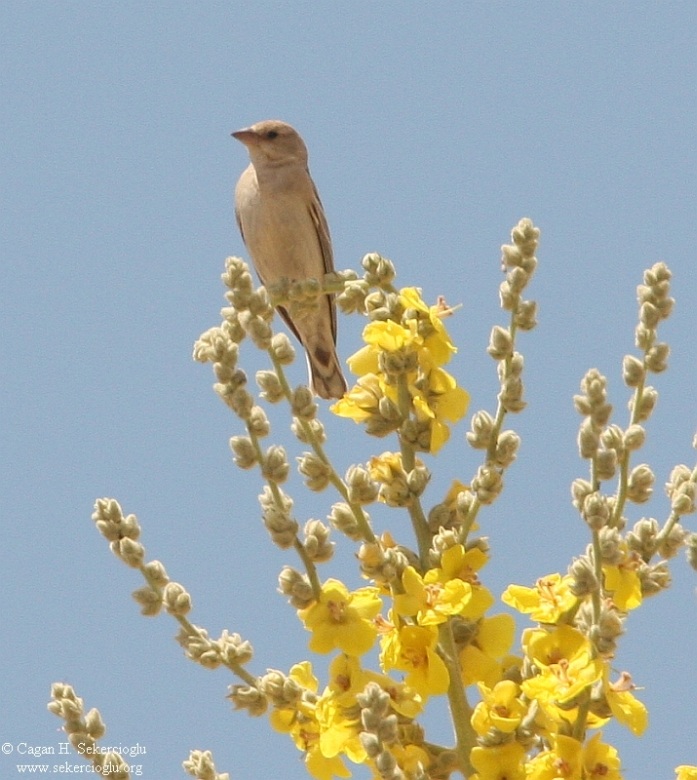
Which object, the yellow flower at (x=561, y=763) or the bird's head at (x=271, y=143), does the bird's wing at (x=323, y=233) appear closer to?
the bird's head at (x=271, y=143)

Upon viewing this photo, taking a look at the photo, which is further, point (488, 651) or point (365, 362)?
point (365, 362)

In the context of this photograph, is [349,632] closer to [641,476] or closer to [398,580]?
[398,580]

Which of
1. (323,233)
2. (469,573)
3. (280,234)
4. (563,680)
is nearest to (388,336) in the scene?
(469,573)

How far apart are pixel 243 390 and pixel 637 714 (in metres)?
1.28

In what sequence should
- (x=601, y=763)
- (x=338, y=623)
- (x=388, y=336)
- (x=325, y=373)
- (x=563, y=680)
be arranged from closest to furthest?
(x=563, y=680) < (x=601, y=763) < (x=338, y=623) < (x=388, y=336) < (x=325, y=373)

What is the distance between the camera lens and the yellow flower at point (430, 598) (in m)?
3.00

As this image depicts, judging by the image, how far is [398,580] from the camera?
3.10 meters

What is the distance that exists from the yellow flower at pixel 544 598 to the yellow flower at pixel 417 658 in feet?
0.74

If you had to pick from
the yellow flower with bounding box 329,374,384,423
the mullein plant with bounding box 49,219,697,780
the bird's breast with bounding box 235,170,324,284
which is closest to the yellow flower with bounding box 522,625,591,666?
the mullein plant with bounding box 49,219,697,780

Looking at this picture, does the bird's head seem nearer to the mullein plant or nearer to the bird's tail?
→ the bird's tail

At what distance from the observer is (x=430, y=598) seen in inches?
120

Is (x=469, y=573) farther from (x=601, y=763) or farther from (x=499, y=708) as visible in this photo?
(x=601, y=763)

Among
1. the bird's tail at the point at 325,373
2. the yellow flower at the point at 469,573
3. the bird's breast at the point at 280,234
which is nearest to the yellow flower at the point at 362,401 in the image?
the yellow flower at the point at 469,573

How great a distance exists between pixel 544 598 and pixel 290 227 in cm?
611
